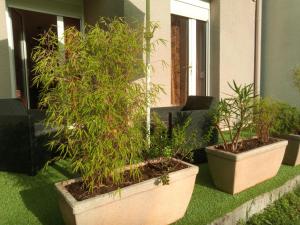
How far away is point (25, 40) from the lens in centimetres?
506

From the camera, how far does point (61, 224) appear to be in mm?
2221

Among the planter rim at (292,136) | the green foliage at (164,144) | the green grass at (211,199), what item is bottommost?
the green grass at (211,199)

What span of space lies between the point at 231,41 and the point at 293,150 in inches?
129

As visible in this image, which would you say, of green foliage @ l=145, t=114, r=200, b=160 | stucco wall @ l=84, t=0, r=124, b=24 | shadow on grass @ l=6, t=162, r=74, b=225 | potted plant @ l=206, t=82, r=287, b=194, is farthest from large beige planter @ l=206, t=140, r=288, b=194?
stucco wall @ l=84, t=0, r=124, b=24

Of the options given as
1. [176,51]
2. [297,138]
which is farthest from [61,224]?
[176,51]

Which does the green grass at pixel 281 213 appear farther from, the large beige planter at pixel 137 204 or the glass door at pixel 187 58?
the glass door at pixel 187 58

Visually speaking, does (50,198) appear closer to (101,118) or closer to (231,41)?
(101,118)

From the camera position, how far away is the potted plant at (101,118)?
186 centimetres

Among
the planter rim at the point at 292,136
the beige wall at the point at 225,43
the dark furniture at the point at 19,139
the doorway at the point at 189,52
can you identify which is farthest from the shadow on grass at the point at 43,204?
the doorway at the point at 189,52

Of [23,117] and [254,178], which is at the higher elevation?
[23,117]

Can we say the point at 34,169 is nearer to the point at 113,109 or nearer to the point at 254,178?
the point at 113,109

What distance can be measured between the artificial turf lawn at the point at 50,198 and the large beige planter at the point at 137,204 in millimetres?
221

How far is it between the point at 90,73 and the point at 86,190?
2.84ft

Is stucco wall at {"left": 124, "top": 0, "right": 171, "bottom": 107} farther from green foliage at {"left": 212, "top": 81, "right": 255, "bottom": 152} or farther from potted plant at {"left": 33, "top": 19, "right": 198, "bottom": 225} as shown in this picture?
potted plant at {"left": 33, "top": 19, "right": 198, "bottom": 225}
